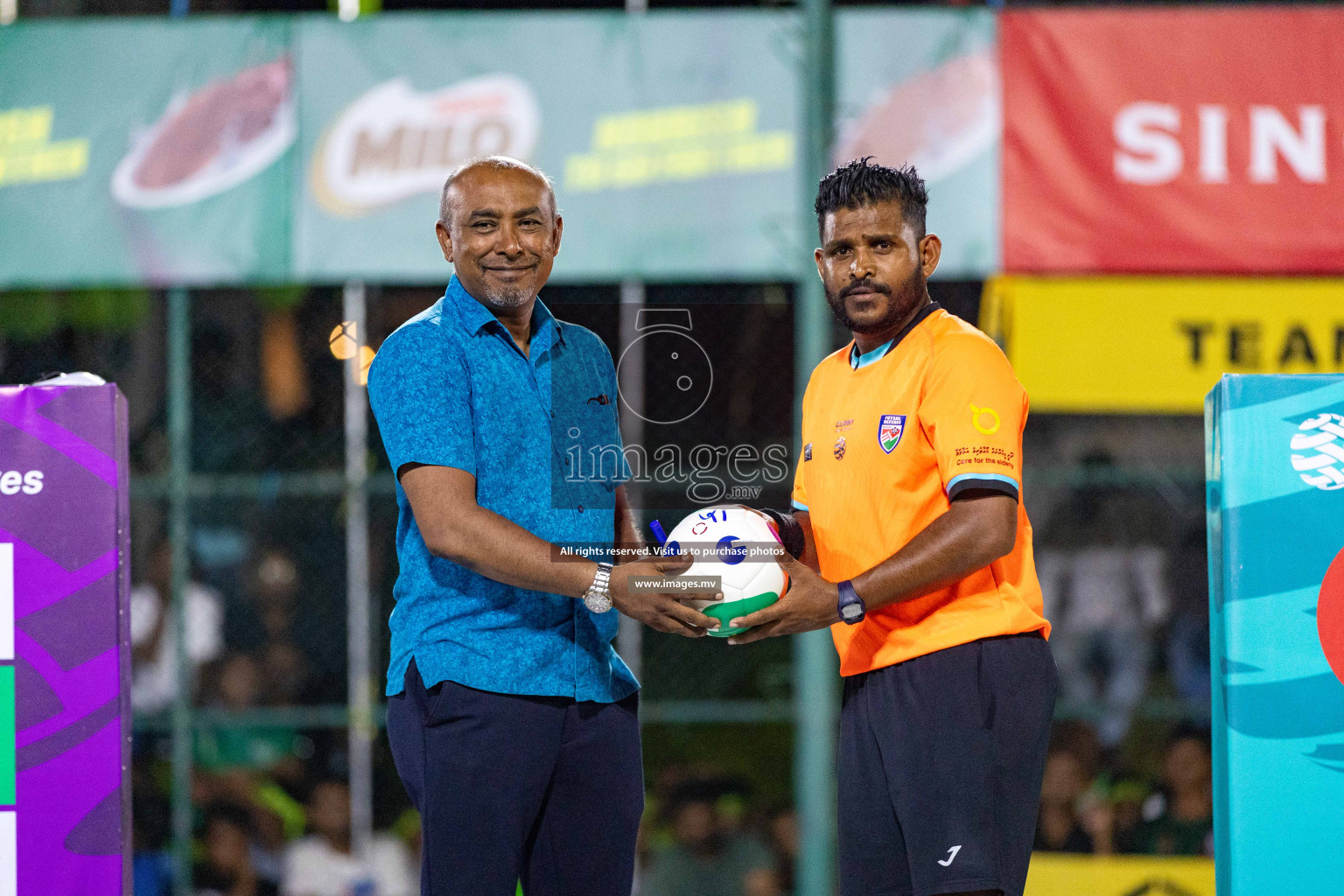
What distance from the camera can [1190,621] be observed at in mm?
6812

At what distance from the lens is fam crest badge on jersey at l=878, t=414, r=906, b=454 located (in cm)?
263

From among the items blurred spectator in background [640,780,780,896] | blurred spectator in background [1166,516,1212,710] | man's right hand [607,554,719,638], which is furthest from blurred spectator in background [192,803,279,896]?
blurred spectator in background [1166,516,1212,710]

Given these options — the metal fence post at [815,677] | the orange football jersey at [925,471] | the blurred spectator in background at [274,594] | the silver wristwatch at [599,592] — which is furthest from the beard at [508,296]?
the blurred spectator in background at [274,594]

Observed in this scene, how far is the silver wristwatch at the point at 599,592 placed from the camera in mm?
2600

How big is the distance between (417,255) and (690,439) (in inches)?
77.9

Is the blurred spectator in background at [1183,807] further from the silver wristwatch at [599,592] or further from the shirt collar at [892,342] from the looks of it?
the silver wristwatch at [599,592]

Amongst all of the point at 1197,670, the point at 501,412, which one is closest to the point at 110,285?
the point at 501,412

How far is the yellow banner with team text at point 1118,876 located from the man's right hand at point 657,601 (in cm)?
275

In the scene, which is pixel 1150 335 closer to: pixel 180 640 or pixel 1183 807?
pixel 1183 807

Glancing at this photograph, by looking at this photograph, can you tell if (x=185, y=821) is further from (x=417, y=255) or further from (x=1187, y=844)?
(x=1187, y=844)

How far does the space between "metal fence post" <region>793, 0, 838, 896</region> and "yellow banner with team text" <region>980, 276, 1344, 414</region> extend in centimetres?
84

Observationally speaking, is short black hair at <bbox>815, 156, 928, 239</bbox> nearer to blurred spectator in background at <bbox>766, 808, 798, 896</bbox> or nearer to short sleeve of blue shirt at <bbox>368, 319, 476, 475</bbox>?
short sleeve of blue shirt at <bbox>368, 319, 476, 475</bbox>

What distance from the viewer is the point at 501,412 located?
2689 millimetres

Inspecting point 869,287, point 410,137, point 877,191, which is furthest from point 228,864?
point 877,191
